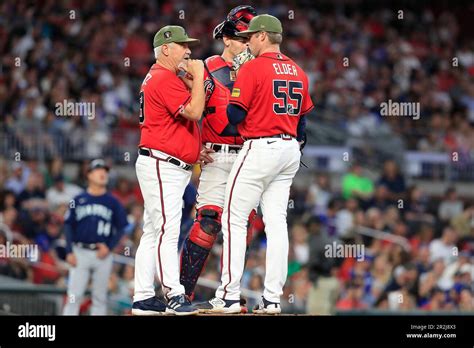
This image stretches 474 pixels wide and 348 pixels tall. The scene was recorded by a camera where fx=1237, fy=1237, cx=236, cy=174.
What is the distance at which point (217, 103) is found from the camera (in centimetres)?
844

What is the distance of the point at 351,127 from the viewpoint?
1755cm

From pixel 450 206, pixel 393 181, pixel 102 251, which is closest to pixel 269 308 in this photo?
pixel 102 251

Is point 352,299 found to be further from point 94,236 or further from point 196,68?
point 196,68

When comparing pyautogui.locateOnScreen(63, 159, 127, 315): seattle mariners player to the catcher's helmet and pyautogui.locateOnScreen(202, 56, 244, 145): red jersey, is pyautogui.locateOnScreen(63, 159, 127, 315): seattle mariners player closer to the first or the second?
pyautogui.locateOnScreen(202, 56, 244, 145): red jersey

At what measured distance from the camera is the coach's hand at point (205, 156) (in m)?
8.40

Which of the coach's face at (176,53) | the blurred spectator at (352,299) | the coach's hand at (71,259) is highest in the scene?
the coach's face at (176,53)

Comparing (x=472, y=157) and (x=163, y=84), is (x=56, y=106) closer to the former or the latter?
(x=472, y=157)

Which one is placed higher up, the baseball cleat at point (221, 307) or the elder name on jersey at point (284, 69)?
the elder name on jersey at point (284, 69)

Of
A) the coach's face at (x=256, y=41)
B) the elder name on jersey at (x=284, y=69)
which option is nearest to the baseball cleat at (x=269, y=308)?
the elder name on jersey at (x=284, y=69)

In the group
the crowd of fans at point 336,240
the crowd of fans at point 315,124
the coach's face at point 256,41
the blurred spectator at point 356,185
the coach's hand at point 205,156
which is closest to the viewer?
the coach's face at point 256,41

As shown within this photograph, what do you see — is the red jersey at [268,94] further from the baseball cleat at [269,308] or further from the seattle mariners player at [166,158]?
the baseball cleat at [269,308]
